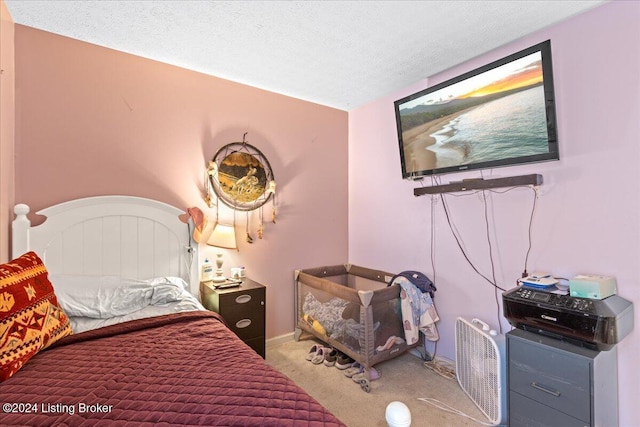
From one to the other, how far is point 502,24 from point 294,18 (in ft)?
4.42

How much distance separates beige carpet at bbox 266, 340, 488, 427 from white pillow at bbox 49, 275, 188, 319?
1.18m

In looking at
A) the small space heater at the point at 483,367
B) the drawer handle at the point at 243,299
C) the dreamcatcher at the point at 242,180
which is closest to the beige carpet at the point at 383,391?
the small space heater at the point at 483,367

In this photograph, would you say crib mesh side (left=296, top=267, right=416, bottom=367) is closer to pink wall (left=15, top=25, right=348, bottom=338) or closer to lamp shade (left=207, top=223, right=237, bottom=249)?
pink wall (left=15, top=25, right=348, bottom=338)

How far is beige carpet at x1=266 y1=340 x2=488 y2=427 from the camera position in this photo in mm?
1920

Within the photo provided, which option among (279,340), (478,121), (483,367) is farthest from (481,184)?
(279,340)

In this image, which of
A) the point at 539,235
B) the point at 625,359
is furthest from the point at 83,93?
the point at 625,359

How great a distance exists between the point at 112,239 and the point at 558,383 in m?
2.92

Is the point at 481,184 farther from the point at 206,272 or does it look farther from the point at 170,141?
the point at 170,141

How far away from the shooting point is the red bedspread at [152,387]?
3.17ft

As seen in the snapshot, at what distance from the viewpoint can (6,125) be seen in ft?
6.17

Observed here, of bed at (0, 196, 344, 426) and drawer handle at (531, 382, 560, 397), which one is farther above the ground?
bed at (0, 196, 344, 426)

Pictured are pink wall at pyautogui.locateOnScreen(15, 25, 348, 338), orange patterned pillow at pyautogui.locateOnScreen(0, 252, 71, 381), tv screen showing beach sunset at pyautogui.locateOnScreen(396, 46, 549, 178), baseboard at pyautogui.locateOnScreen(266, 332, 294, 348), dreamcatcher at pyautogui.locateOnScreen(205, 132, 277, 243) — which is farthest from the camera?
baseboard at pyautogui.locateOnScreen(266, 332, 294, 348)

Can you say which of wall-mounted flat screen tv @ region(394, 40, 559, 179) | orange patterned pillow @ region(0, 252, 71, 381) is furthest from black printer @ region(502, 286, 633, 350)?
orange patterned pillow @ region(0, 252, 71, 381)

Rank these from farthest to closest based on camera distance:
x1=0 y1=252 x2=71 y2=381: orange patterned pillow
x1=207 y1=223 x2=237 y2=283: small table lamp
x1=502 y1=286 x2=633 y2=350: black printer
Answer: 1. x1=207 y1=223 x2=237 y2=283: small table lamp
2. x1=502 y1=286 x2=633 y2=350: black printer
3. x1=0 y1=252 x2=71 y2=381: orange patterned pillow
